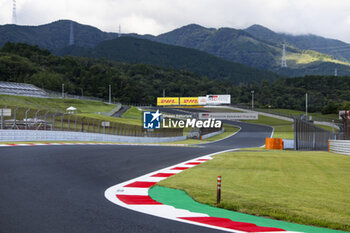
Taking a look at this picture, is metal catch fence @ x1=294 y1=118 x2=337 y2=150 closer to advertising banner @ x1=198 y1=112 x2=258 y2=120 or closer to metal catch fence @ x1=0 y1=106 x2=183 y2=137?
metal catch fence @ x1=0 y1=106 x2=183 y2=137

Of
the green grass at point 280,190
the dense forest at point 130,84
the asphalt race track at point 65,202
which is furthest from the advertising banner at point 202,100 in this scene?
the asphalt race track at point 65,202

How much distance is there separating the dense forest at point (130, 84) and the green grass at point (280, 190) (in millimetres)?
109377

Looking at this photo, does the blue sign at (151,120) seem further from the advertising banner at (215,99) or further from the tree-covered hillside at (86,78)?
the advertising banner at (215,99)

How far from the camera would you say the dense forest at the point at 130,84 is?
126 metres

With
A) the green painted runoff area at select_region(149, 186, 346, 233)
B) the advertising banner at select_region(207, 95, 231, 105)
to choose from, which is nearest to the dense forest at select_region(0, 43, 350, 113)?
the advertising banner at select_region(207, 95, 231, 105)

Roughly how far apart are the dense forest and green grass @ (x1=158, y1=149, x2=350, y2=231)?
359 ft

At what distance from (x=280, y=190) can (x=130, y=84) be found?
152 m

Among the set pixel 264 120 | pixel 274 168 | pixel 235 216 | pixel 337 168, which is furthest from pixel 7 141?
pixel 264 120

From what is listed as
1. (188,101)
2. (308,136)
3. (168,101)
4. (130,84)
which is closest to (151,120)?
(308,136)

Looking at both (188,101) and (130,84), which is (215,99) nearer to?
(188,101)

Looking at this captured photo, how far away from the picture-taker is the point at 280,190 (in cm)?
870

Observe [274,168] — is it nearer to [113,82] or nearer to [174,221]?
[174,221]

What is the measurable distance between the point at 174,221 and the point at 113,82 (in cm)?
15133

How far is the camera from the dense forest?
12566 centimetres
